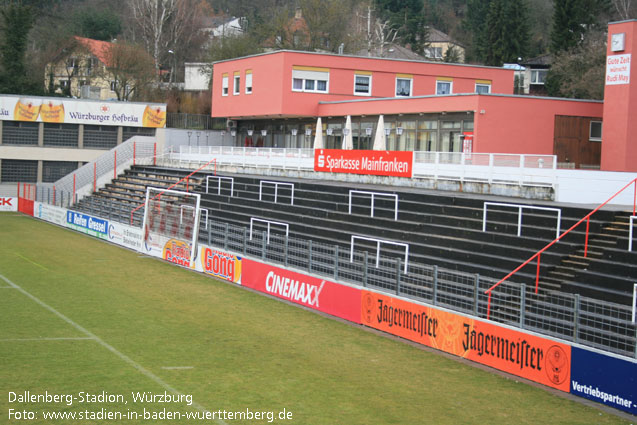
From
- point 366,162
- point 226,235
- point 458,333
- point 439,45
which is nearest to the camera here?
point 458,333

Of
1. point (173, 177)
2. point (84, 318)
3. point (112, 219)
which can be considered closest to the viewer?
point (84, 318)

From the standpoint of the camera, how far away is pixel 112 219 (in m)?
32.6

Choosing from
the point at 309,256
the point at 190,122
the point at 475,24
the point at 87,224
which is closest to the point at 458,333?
the point at 309,256

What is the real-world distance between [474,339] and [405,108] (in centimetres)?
2280

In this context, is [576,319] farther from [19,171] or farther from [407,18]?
[407,18]

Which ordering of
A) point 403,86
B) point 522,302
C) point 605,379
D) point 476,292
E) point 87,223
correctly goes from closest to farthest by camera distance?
point 605,379, point 522,302, point 476,292, point 87,223, point 403,86

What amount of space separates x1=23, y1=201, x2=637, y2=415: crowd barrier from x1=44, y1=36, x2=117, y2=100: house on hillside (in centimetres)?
4726

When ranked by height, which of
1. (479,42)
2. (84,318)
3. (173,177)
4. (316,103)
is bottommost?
(84,318)

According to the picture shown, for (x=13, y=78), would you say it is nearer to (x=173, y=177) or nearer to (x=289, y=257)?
(x=173, y=177)

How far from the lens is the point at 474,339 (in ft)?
44.8

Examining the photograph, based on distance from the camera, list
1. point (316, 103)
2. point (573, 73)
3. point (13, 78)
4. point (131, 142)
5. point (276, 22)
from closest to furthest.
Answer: point (316, 103), point (131, 142), point (573, 73), point (13, 78), point (276, 22)

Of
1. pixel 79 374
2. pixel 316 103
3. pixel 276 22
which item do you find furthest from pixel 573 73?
pixel 79 374

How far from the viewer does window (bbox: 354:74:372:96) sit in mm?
42969

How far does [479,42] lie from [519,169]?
5592 cm
